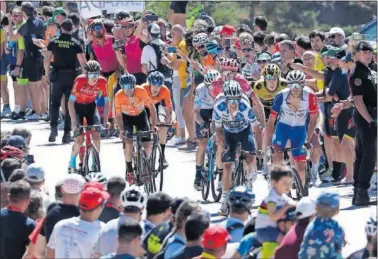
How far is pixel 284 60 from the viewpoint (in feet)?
68.5

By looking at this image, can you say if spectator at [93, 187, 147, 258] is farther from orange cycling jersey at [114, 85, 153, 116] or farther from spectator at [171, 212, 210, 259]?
orange cycling jersey at [114, 85, 153, 116]

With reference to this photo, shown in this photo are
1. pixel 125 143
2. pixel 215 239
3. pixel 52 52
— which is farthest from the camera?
pixel 52 52

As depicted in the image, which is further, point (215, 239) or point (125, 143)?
point (125, 143)

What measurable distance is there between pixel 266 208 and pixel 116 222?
129 centimetres

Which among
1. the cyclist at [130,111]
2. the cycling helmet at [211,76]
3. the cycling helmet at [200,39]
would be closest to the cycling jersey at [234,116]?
the cyclist at [130,111]

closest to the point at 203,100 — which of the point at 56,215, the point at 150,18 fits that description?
the point at 150,18

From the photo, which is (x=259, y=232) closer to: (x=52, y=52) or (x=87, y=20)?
(x=52, y=52)

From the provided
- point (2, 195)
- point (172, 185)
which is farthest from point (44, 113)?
→ point (2, 195)

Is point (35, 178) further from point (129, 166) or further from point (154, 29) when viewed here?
point (154, 29)

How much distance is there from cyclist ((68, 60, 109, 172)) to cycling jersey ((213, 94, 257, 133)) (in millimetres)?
2509

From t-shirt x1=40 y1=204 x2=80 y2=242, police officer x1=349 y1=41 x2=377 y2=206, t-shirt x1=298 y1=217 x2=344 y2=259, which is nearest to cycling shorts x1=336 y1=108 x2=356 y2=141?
police officer x1=349 y1=41 x2=377 y2=206

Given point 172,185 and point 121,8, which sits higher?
point 121,8

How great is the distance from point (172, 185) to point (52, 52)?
14.4ft

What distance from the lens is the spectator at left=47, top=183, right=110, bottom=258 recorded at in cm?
1191
